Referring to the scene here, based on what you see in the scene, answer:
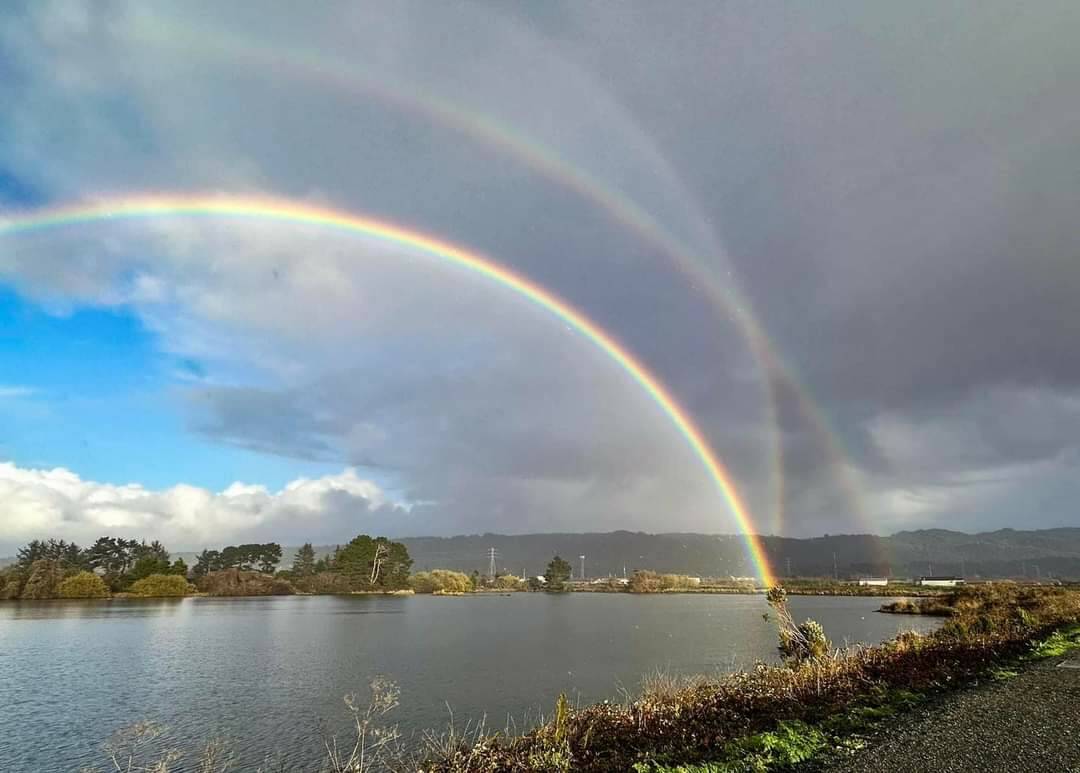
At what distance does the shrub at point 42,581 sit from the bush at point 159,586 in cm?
1111

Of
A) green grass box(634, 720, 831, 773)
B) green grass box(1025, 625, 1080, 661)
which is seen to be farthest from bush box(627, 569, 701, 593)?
green grass box(634, 720, 831, 773)

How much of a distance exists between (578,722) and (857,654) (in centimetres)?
1377

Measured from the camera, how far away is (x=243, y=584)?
434 ft

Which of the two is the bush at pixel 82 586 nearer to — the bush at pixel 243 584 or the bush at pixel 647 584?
the bush at pixel 243 584

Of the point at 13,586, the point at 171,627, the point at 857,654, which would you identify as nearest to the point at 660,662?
the point at 857,654

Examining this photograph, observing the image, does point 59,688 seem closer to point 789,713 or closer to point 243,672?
point 243,672

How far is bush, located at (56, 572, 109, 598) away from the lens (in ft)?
346

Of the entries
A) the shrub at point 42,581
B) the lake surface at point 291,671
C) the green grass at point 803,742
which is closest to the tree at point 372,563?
the shrub at point 42,581

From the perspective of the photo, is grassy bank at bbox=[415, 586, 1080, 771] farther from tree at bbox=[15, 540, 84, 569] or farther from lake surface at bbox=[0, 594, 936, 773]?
tree at bbox=[15, 540, 84, 569]

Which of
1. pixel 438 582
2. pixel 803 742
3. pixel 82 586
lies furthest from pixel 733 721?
pixel 438 582

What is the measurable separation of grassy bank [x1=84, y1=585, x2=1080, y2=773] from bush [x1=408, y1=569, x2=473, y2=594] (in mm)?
149297

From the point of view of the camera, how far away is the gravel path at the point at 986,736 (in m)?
9.90

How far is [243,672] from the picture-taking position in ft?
106

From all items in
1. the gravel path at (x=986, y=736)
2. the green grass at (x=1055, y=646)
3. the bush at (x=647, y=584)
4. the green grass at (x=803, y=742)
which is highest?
the gravel path at (x=986, y=736)
